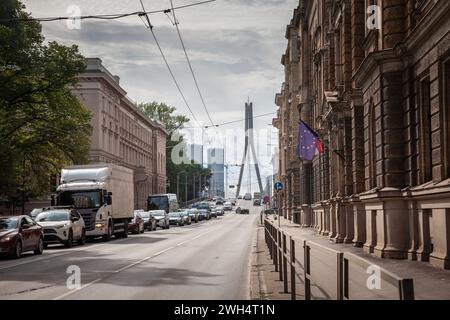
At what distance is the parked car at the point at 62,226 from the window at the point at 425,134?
16.5 meters

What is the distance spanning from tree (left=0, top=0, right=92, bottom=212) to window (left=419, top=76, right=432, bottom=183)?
19.7m

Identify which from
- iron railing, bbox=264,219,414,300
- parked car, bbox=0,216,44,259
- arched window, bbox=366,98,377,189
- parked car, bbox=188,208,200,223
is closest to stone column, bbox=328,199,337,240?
arched window, bbox=366,98,377,189

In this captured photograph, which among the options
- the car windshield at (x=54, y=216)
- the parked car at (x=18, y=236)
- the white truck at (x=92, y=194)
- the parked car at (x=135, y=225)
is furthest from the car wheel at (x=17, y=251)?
the parked car at (x=135, y=225)

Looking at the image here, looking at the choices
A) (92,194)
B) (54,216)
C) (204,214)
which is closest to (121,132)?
(204,214)

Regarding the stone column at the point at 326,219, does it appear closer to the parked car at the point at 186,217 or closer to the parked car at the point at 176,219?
the parked car at the point at 176,219

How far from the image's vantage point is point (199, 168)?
155000 millimetres

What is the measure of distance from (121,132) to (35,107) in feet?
145

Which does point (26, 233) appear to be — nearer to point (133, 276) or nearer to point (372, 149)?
point (133, 276)

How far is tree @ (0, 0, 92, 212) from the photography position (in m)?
35.8

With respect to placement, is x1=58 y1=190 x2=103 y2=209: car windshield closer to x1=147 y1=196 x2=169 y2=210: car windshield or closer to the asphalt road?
the asphalt road

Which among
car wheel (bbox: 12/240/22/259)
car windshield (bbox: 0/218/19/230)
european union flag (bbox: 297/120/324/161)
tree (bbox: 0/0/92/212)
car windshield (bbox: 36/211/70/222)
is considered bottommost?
car wheel (bbox: 12/240/22/259)

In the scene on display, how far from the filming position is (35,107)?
41.8 m

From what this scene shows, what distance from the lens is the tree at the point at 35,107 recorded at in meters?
35.8
